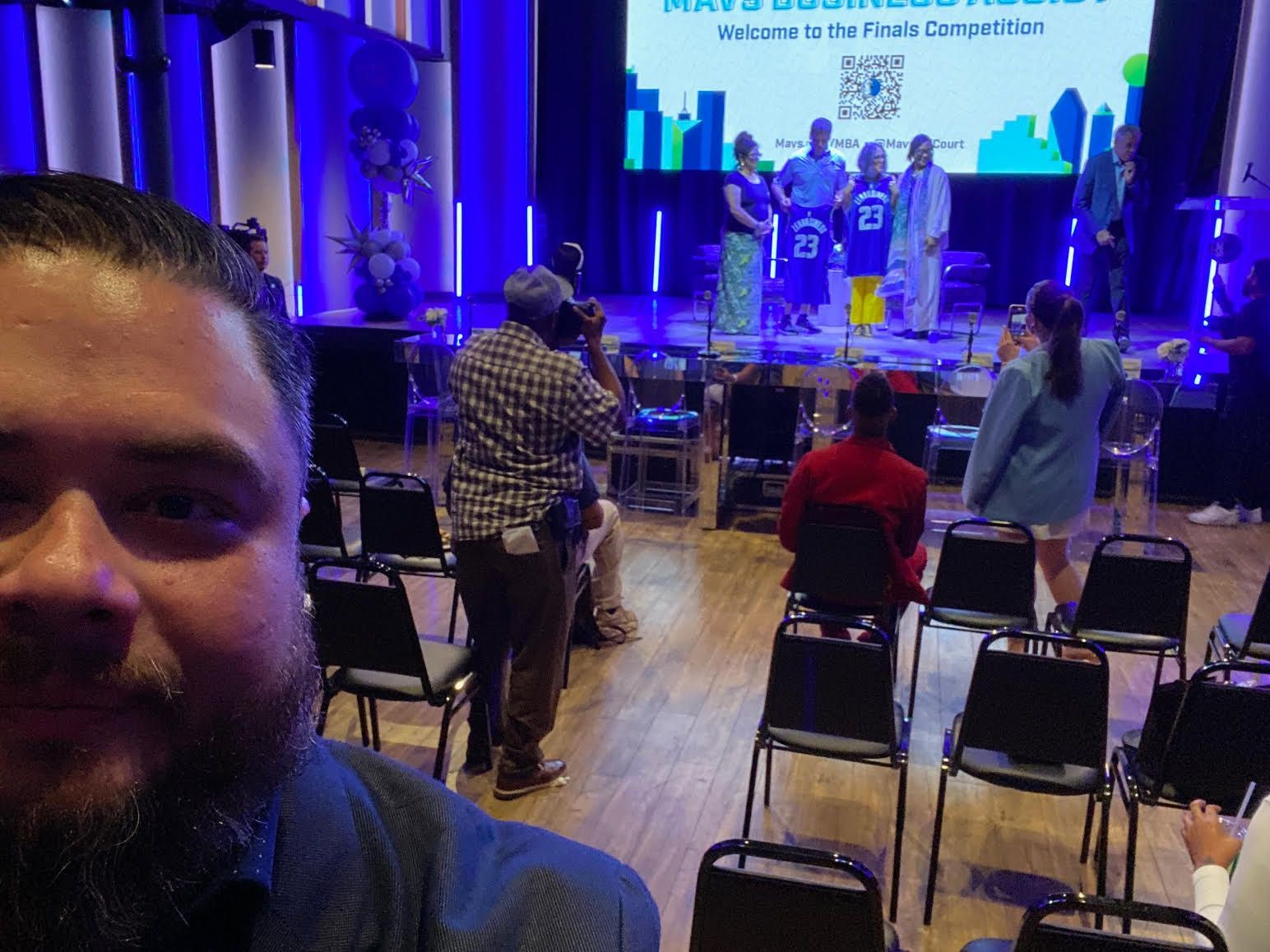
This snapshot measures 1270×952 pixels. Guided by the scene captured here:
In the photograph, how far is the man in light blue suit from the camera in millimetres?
7926

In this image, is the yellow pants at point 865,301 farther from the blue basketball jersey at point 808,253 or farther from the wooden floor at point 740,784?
the wooden floor at point 740,784

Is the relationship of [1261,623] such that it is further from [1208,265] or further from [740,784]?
[1208,265]

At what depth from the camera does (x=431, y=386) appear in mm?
6559

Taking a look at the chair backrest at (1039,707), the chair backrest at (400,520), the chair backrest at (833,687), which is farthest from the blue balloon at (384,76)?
the chair backrest at (1039,707)

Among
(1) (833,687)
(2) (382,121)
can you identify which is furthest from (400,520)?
(2) (382,121)

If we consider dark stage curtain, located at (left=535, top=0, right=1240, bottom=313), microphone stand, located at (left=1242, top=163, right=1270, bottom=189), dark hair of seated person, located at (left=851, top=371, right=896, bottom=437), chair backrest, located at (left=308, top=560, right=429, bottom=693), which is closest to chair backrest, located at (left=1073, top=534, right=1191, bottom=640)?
dark hair of seated person, located at (left=851, top=371, right=896, bottom=437)

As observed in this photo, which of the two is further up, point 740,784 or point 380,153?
point 380,153

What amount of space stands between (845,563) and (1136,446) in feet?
9.42

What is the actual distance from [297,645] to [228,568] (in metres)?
0.10

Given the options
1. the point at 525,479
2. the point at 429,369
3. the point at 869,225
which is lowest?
the point at 429,369

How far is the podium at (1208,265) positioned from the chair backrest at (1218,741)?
15.9ft

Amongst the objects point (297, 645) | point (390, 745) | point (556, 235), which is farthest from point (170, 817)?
point (556, 235)

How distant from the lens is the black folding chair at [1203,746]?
245 centimetres

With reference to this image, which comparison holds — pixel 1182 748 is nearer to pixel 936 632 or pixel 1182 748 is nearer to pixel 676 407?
pixel 936 632
